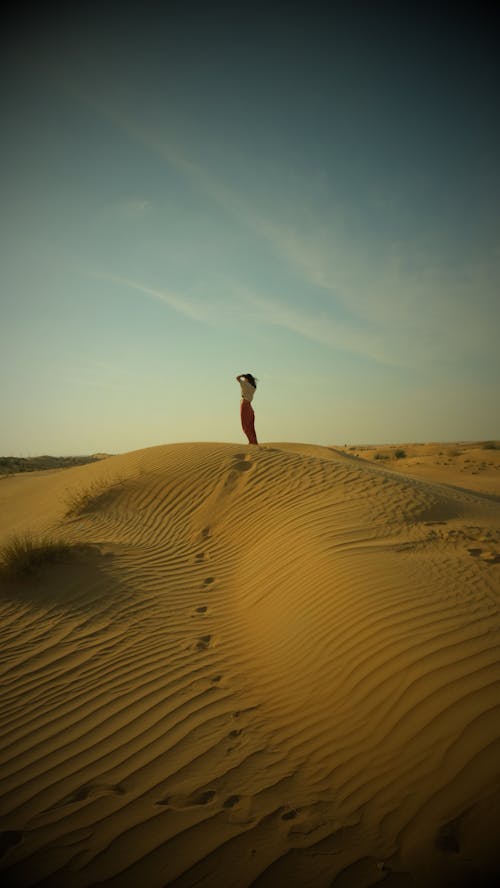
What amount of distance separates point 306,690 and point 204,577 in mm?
2796

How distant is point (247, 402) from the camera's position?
11.7 metres

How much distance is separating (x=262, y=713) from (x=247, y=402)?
30.4 ft

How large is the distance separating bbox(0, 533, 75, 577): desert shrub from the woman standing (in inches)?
282

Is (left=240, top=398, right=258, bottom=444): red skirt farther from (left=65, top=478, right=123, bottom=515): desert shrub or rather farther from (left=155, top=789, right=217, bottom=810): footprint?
(left=155, top=789, right=217, bottom=810): footprint

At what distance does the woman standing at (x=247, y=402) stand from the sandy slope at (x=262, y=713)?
19.7 ft

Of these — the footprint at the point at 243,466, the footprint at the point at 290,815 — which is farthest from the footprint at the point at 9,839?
the footprint at the point at 243,466

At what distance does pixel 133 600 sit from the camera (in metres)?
4.82

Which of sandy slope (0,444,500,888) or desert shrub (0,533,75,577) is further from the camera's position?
desert shrub (0,533,75,577)

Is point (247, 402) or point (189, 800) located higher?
point (247, 402)

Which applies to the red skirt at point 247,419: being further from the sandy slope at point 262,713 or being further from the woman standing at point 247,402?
the sandy slope at point 262,713

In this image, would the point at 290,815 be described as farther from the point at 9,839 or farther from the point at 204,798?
the point at 9,839

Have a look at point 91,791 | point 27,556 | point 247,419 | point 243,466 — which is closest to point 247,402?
point 247,419

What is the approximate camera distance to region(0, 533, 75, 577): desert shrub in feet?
16.9

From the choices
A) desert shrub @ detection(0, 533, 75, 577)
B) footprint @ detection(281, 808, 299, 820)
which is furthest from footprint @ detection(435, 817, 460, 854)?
desert shrub @ detection(0, 533, 75, 577)
